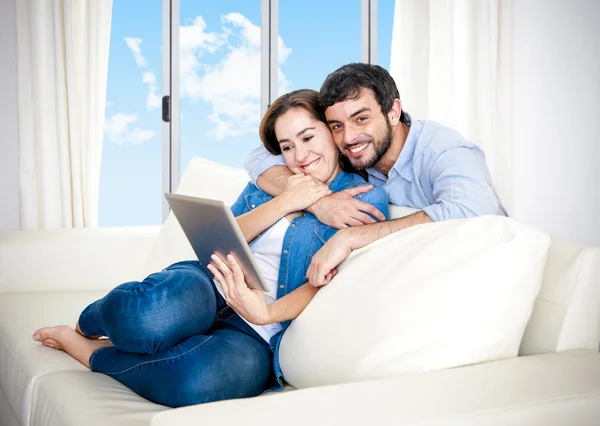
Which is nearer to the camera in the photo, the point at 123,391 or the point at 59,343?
the point at 123,391

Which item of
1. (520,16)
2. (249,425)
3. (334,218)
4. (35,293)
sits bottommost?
(35,293)

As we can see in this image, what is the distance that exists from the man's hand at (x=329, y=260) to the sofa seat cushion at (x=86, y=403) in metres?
0.42

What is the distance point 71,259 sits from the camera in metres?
2.51

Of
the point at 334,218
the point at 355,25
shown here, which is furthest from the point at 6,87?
the point at 334,218

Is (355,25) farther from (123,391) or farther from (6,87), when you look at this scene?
(123,391)

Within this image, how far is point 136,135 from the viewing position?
16.7ft

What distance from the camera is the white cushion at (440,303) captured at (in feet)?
3.81

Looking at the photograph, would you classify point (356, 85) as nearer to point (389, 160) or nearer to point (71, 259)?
point (389, 160)

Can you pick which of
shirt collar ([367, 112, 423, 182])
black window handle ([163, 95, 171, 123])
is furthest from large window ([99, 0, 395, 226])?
shirt collar ([367, 112, 423, 182])

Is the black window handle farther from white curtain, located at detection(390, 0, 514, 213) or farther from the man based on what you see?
the man

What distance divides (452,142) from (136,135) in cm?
369

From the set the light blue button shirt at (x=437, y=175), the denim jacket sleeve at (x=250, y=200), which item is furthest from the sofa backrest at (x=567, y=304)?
the denim jacket sleeve at (x=250, y=200)

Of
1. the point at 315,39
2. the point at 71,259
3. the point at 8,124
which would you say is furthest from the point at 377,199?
the point at 315,39

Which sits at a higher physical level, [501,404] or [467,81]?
[467,81]
